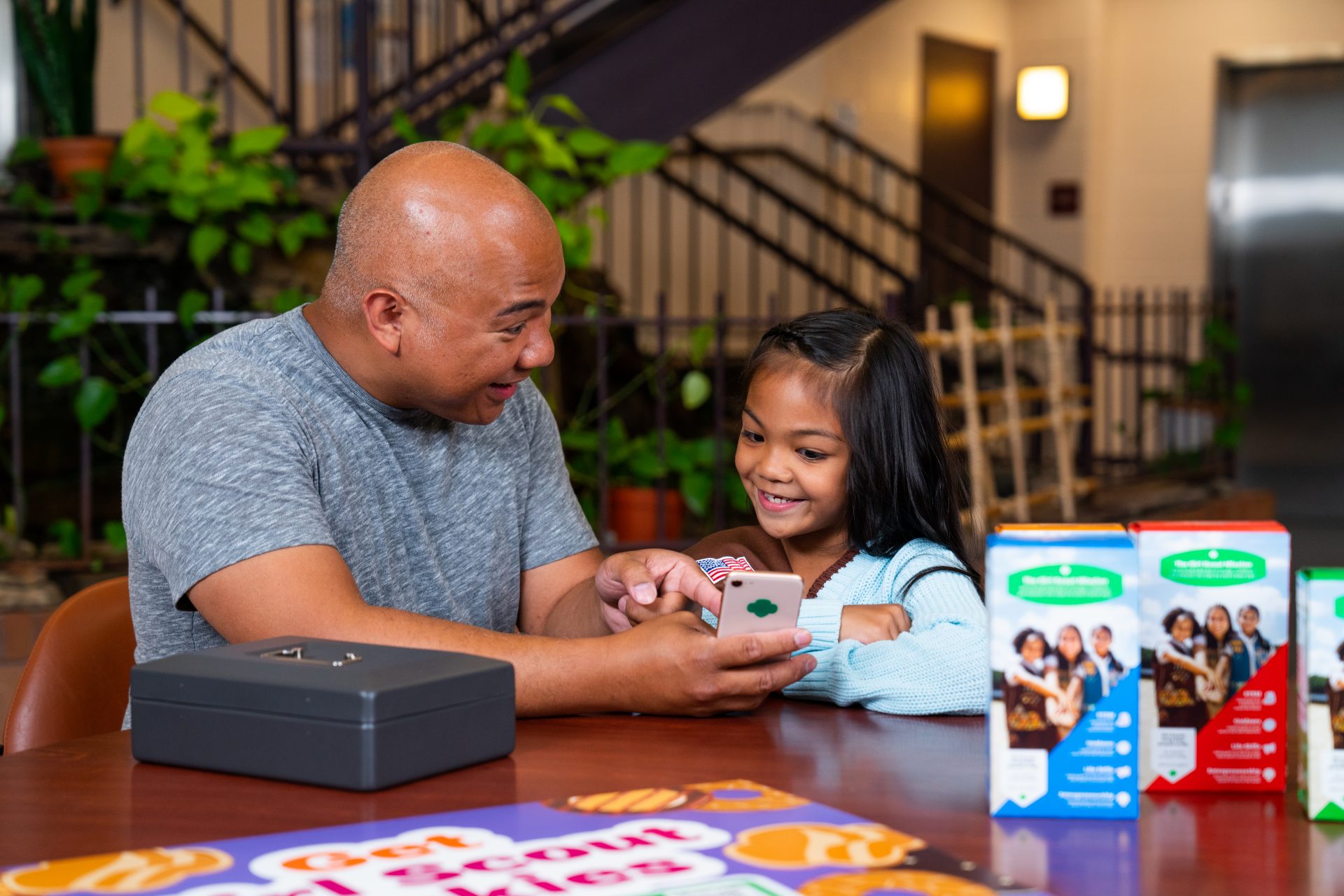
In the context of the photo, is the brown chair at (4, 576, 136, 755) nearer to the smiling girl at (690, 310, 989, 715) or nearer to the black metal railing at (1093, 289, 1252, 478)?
the smiling girl at (690, 310, 989, 715)

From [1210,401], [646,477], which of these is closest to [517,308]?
[646,477]

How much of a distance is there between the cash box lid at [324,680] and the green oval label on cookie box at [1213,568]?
52 cm

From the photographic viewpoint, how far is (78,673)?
149cm

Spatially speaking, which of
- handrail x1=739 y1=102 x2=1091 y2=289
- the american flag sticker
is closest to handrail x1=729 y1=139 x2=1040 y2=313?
handrail x1=739 y1=102 x2=1091 y2=289

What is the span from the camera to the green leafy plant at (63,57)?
12.9 ft

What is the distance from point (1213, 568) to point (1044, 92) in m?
7.50

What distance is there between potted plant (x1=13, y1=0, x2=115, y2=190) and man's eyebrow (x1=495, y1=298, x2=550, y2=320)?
2751 millimetres

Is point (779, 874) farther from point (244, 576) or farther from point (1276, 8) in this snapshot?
point (1276, 8)

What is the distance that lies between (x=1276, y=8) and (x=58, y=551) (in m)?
6.82

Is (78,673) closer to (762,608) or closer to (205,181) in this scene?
(762,608)

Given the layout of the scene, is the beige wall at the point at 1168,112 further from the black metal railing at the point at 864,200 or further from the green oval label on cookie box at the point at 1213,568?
the green oval label on cookie box at the point at 1213,568

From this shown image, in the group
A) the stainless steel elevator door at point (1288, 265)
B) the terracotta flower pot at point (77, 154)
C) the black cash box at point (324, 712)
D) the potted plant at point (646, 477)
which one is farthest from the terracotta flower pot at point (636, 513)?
the stainless steel elevator door at point (1288, 265)

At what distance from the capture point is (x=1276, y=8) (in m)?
7.71

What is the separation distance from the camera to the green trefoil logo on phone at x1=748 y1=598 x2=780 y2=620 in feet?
4.01
